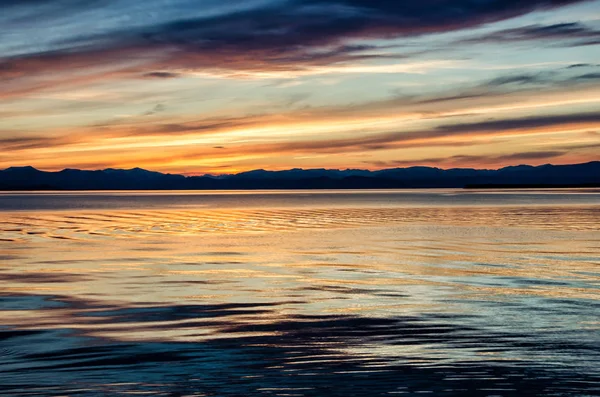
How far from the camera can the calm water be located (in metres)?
11.0

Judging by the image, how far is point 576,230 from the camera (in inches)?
1791

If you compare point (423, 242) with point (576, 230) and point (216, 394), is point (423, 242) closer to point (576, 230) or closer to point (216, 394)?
point (576, 230)

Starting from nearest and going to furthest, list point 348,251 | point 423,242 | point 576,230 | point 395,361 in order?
point 395,361
point 348,251
point 423,242
point 576,230

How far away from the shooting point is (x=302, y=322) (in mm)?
16203

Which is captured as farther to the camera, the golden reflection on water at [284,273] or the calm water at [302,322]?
the golden reflection on water at [284,273]

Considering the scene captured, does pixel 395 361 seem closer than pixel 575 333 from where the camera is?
Yes

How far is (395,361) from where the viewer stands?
1216 centimetres

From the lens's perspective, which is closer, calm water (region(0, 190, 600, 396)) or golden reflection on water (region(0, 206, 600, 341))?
calm water (region(0, 190, 600, 396))

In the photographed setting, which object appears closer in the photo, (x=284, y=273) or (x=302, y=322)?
(x=302, y=322)

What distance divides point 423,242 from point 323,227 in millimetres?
15128

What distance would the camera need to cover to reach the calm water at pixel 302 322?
11039mm

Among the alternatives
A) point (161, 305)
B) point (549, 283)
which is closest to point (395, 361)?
point (161, 305)

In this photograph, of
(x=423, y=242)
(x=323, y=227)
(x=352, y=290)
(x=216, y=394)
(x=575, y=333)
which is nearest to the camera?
(x=216, y=394)

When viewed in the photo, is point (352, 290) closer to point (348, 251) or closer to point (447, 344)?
point (447, 344)
